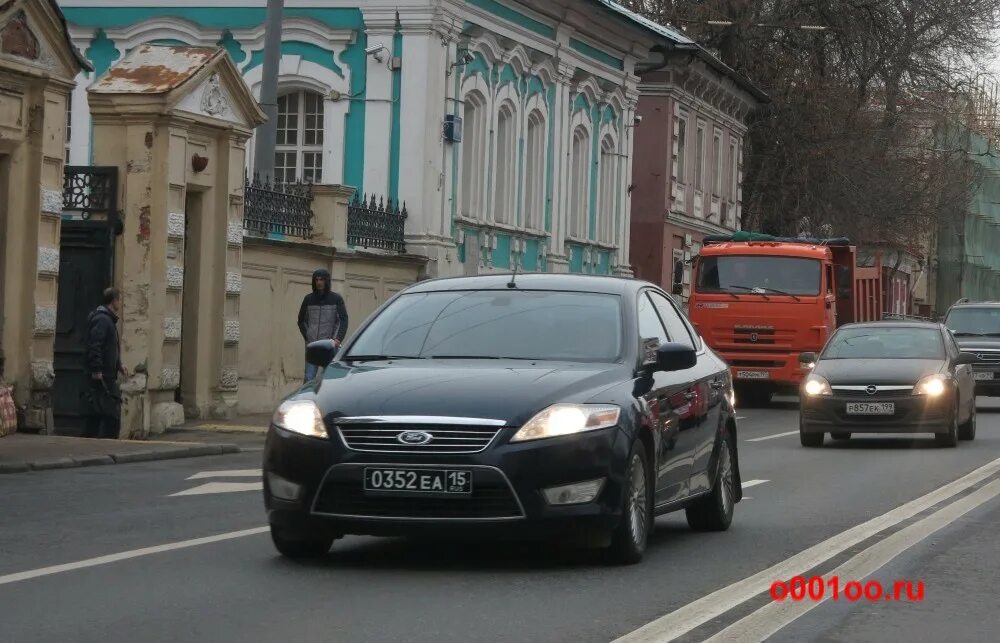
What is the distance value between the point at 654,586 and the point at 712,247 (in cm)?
2522

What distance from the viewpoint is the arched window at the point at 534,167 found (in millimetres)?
37938

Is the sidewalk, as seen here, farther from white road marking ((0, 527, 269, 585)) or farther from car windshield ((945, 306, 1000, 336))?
car windshield ((945, 306, 1000, 336))

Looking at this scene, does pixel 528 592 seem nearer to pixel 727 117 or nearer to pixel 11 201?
pixel 11 201

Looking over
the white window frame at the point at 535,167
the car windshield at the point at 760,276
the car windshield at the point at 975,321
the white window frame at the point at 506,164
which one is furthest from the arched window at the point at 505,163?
the car windshield at the point at 975,321

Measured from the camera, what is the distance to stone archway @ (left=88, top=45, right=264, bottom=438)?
22.4 meters

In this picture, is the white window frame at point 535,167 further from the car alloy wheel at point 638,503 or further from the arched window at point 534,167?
the car alloy wheel at point 638,503

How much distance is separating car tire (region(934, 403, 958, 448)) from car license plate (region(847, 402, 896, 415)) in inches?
27.2

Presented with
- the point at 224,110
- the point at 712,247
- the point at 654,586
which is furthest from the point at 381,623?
the point at 712,247

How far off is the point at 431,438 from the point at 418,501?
31 cm

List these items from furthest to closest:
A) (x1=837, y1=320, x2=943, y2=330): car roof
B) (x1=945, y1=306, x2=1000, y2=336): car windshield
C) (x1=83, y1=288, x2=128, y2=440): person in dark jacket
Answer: (x1=945, y1=306, x2=1000, y2=336): car windshield
(x1=837, y1=320, x2=943, y2=330): car roof
(x1=83, y1=288, x2=128, y2=440): person in dark jacket

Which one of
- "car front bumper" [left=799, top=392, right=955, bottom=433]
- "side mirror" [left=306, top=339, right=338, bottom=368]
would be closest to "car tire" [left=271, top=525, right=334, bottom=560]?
"side mirror" [left=306, top=339, right=338, bottom=368]

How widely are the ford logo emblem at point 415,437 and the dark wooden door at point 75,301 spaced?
1347 cm

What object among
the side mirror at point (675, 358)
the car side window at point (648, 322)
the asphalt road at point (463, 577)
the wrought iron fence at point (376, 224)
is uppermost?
the wrought iron fence at point (376, 224)

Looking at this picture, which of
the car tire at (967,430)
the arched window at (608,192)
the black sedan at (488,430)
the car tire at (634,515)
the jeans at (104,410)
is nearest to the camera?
the black sedan at (488,430)
